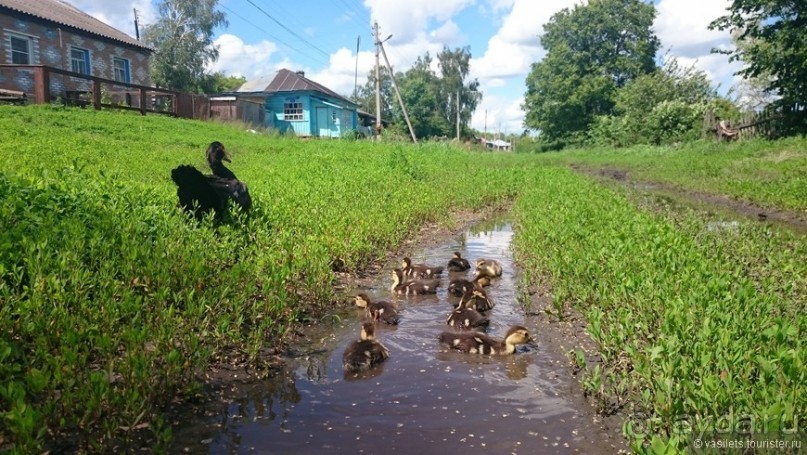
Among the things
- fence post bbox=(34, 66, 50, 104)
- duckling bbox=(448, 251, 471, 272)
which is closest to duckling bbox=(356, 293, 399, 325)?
duckling bbox=(448, 251, 471, 272)

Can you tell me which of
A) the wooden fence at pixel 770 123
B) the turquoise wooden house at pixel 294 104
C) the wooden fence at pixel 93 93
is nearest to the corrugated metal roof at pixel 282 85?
the turquoise wooden house at pixel 294 104

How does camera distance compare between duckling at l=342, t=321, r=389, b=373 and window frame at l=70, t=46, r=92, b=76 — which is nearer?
duckling at l=342, t=321, r=389, b=373

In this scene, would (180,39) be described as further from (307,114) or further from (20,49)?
(20,49)

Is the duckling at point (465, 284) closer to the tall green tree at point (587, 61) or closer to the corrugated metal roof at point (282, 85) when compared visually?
the corrugated metal roof at point (282, 85)

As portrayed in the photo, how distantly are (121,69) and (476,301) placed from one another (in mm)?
32076

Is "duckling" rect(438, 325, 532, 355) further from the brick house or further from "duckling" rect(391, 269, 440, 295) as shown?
the brick house

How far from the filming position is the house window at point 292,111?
147 ft

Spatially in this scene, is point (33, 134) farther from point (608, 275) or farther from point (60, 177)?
point (608, 275)

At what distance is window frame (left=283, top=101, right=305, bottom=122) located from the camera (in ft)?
147

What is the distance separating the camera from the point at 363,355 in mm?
5285

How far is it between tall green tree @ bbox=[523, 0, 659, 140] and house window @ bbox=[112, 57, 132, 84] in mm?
37574

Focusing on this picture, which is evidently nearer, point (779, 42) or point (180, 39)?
point (779, 42)

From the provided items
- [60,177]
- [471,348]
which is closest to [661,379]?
[471,348]

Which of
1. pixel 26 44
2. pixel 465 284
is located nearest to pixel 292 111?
pixel 26 44
